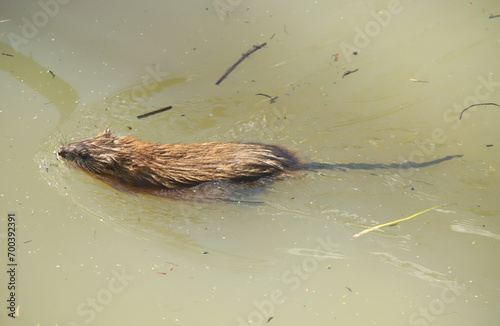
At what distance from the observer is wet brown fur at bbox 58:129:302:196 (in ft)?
14.4

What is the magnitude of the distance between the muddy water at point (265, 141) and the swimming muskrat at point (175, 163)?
19cm

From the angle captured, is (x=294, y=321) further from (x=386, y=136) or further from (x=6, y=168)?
(x=6, y=168)

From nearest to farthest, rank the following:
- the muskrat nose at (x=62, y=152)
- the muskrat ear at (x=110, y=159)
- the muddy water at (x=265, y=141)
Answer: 1. the muddy water at (x=265, y=141)
2. the muskrat ear at (x=110, y=159)
3. the muskrat nose at (x=62, y=152)

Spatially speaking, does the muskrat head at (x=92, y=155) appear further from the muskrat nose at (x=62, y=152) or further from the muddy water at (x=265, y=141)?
the muddy water at (x=265, y=141)

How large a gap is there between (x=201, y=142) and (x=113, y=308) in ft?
6.65

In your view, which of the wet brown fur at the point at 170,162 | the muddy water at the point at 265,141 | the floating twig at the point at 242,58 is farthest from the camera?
the floating twig at the point at 242,58

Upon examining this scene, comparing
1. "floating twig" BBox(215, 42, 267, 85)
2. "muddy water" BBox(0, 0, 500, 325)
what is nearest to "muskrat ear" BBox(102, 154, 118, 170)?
"muddy water" BBox(0, 0, 500, 325)

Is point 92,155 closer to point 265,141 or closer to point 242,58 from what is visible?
point 265,141

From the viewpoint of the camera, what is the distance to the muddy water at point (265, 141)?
3938mm

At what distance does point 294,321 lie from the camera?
3756 millimetres

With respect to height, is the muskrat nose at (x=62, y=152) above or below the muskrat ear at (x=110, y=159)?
above

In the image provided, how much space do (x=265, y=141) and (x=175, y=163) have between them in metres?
1.16

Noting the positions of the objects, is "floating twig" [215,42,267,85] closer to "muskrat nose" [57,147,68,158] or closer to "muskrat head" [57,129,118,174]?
"muskrat head" [57,129,118,174]

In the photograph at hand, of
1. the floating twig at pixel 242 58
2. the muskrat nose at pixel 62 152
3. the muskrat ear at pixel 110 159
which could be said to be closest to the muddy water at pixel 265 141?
the floating twig at pixel 242 58
